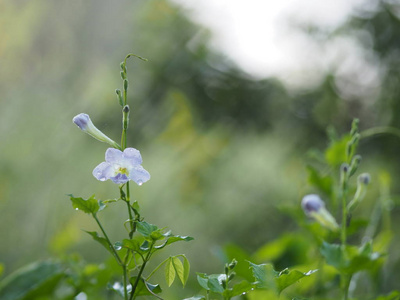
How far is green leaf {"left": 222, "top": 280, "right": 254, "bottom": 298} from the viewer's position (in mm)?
376

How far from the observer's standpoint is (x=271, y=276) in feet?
1.21

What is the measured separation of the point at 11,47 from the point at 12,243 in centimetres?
65

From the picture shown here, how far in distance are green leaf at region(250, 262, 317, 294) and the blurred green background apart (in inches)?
44.7

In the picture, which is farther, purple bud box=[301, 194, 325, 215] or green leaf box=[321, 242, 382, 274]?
purple bud box=[301, 194, 325, 215]

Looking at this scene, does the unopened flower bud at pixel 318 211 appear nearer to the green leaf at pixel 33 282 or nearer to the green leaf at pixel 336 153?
the green leaf at pixel 336 153

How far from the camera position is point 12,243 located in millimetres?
1535

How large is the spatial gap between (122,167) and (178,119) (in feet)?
4.69

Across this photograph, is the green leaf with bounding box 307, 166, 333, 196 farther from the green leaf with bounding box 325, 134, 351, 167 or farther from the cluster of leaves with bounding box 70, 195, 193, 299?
the cluster of leaves with bounding box 70, 195, 193, 299

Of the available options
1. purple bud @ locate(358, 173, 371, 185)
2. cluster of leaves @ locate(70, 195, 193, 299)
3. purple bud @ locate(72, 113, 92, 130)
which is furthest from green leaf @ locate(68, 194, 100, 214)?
purple bud @ locate(358, 173, 371, 185)

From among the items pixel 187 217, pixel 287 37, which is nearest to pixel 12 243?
pixel 187 217

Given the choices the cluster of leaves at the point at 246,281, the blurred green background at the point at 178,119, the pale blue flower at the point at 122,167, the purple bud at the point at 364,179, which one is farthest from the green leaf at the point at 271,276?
the blurred green background at the point at 178,119

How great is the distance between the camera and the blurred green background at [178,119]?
5.26 ft

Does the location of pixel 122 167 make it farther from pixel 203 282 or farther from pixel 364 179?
pixel 364 179

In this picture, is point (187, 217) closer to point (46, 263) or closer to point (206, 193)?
point (206, 193)
